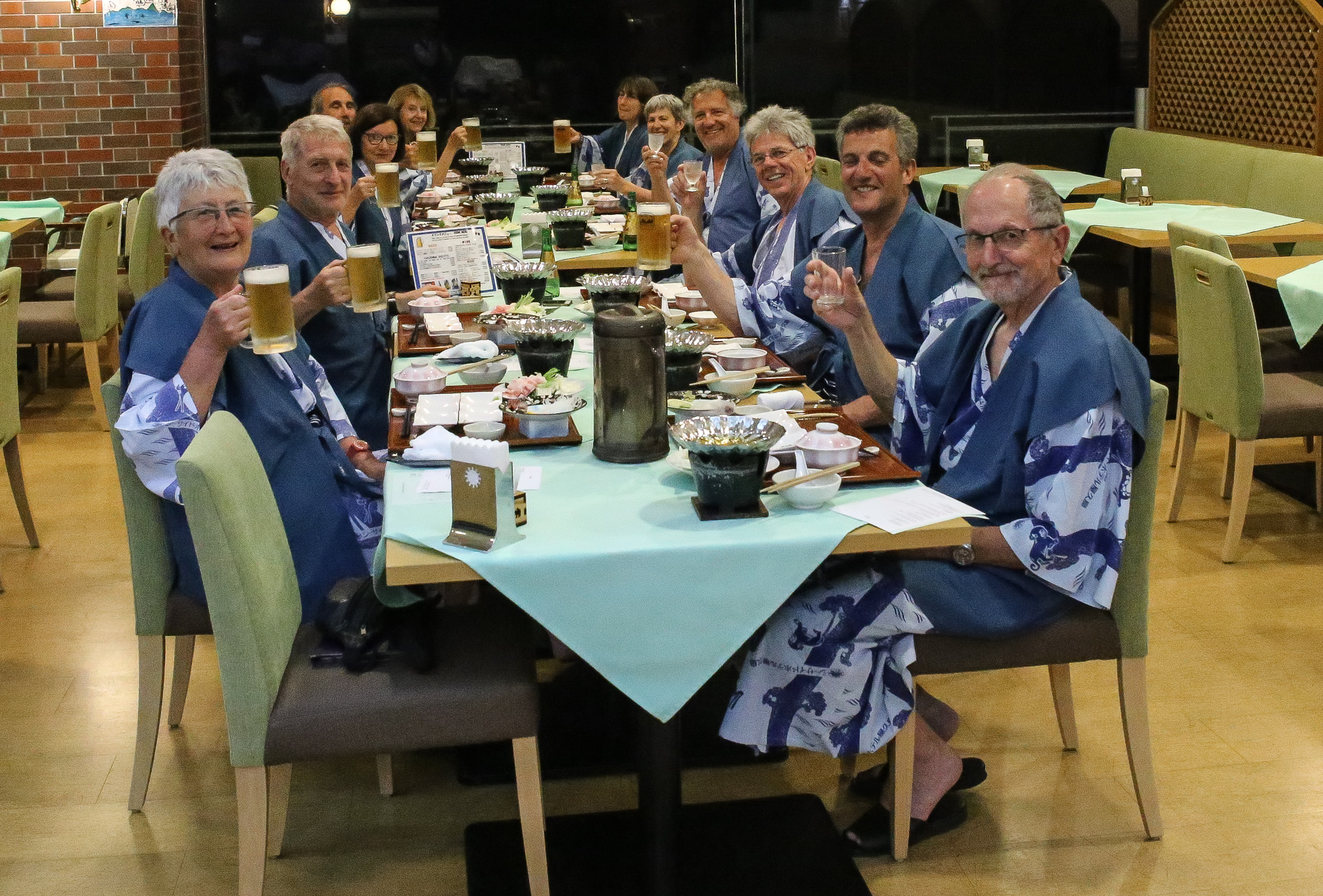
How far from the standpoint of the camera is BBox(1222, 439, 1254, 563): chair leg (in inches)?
155

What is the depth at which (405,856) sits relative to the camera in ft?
8.59

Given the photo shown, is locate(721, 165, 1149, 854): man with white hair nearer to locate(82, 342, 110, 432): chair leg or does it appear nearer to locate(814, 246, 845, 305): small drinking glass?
locate(814, 246, 845, 305): small drinking glass

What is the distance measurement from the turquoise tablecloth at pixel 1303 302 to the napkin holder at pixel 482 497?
2733 millimetres

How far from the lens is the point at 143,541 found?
8.50 feet

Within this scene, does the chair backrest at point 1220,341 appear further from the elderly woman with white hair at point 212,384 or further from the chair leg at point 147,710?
the chair leg at point 147,710

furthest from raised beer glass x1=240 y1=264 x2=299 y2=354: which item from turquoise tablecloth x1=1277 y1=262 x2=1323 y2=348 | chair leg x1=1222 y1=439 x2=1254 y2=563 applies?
turquoise tablecloth x1=1277 y1=262 x2=1323 y2=348

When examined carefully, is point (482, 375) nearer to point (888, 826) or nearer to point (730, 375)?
point (730, 375)

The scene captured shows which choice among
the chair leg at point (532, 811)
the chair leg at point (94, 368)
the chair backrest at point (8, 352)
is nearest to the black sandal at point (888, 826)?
the chair leg at point (532, 811)

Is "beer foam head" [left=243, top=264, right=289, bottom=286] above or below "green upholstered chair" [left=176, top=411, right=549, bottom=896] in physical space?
above

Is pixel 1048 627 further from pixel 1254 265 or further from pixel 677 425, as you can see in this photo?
pixel 1254 265

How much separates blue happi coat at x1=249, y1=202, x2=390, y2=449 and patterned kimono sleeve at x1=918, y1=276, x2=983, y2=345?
135 cm

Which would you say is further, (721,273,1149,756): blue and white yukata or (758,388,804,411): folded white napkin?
(758,388,804,411): folded white napkin

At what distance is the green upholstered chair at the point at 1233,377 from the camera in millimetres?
3789

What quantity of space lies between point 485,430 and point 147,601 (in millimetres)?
724
